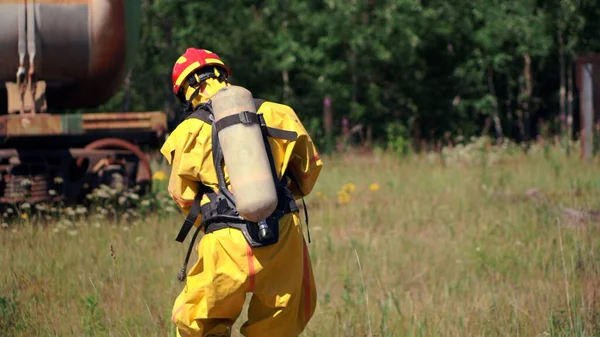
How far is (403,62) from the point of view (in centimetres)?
2256

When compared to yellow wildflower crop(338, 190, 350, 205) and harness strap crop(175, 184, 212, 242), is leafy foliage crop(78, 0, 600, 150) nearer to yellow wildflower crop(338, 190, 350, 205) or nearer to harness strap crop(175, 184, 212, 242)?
yellow wildflower crop(338, 190, 350, 205)

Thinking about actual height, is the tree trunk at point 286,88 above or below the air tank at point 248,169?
above

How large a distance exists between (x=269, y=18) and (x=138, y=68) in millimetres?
3291

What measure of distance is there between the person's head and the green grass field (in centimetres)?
109

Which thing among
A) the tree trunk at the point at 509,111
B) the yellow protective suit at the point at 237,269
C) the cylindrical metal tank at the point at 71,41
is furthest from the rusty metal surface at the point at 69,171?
the tree trunk at the point at 509,111

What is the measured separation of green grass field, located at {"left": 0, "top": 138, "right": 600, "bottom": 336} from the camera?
588 centimetres

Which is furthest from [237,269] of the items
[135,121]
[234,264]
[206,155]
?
[135,121]

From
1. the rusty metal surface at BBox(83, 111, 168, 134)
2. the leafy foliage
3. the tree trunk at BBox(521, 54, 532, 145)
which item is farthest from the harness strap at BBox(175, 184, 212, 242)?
the tree trunk at BBox(521, 54, 532, 145)

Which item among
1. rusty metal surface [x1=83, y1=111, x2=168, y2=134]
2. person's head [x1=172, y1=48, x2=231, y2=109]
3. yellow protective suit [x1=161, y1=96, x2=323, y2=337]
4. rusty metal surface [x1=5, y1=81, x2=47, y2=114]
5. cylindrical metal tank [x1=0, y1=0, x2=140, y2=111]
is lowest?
yellow protective suit [x1=161, y1=96, x2=323, y2=337]

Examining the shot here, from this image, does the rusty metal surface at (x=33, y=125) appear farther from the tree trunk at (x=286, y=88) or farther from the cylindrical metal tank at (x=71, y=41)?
the tree trunk at (x=286, y=88)

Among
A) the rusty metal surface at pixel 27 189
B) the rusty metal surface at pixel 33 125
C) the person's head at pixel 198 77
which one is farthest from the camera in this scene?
the rusty metal surface at pixel 27 189

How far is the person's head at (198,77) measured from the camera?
175 inches

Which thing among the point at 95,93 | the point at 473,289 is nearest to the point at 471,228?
the point at 473,289

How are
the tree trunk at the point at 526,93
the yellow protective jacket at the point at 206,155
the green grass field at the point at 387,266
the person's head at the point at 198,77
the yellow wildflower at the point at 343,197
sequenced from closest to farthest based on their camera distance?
the yellow protective jacket at the point at 206,155
the person's head at the point at 198,77
the green grass field at the point at 387,266
the yellow wildflower at the point at 343,197
the tree trunk at the point at 526,93
